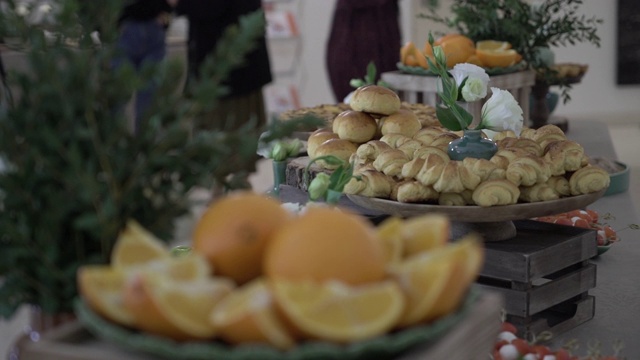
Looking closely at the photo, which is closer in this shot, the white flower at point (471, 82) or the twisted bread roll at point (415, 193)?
the twisted bread roll at point (415, 193)

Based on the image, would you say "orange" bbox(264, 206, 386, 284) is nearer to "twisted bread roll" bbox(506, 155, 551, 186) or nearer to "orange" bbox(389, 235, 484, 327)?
"orange" bbox(389, 235, 484, 327)

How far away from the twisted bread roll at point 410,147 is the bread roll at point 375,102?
0.87ft

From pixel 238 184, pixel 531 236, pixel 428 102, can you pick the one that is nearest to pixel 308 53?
pixel 428 102

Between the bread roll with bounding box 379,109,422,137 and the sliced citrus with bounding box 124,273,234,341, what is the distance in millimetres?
1472

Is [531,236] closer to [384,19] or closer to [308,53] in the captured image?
[384,19]

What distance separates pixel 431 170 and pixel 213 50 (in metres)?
3.45

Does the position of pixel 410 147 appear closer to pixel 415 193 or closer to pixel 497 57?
pixel 415 193

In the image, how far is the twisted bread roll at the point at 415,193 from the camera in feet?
5.90

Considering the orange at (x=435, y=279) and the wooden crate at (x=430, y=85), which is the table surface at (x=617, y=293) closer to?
the wooden crate at (x=430, y=85)

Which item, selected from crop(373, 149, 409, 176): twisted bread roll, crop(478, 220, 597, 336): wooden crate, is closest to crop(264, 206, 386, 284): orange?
crop(478, 220, 597, 336): wooden crate

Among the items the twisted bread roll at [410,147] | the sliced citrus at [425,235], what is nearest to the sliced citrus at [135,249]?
the sliced citrus at [425,235]

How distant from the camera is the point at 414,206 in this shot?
1782 mm

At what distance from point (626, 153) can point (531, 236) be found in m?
5.36

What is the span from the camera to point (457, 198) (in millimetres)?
1780
